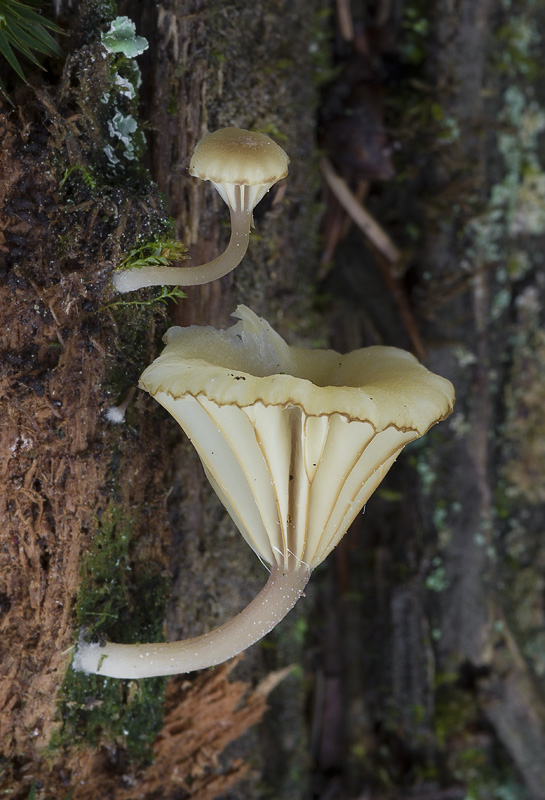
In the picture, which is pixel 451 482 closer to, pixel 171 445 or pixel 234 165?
pixel 171 445

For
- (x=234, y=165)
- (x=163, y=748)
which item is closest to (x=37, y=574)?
(x=163, y=748)

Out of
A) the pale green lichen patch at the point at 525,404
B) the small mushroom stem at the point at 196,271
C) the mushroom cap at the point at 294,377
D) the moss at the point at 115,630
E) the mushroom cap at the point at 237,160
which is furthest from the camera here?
the pale green lichen patch at the point at 525,404

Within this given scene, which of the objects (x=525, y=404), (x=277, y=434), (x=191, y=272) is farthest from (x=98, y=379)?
(x=525, y=404)

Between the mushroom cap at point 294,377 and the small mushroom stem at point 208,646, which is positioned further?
the small mushroom stem at point 208,646

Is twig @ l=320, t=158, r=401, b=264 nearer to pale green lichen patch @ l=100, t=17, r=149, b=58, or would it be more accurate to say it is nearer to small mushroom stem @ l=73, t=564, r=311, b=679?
pale green lichen patch @ l=100, t=17, r=149, b=58

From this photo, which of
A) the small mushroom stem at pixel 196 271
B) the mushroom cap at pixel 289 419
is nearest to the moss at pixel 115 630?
the mushroom cap at pixel 289 419

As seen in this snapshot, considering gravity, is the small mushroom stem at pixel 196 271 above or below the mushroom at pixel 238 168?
below

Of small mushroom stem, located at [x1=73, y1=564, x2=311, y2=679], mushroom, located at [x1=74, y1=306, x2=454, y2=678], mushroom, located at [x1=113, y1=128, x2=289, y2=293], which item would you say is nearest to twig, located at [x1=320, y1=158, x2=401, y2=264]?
mushroom, located at [x1=74, y1=306, x2=454, y2=678]

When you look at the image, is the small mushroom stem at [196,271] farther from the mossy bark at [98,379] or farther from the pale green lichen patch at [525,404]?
the pale green lichen patch at [525,404]
